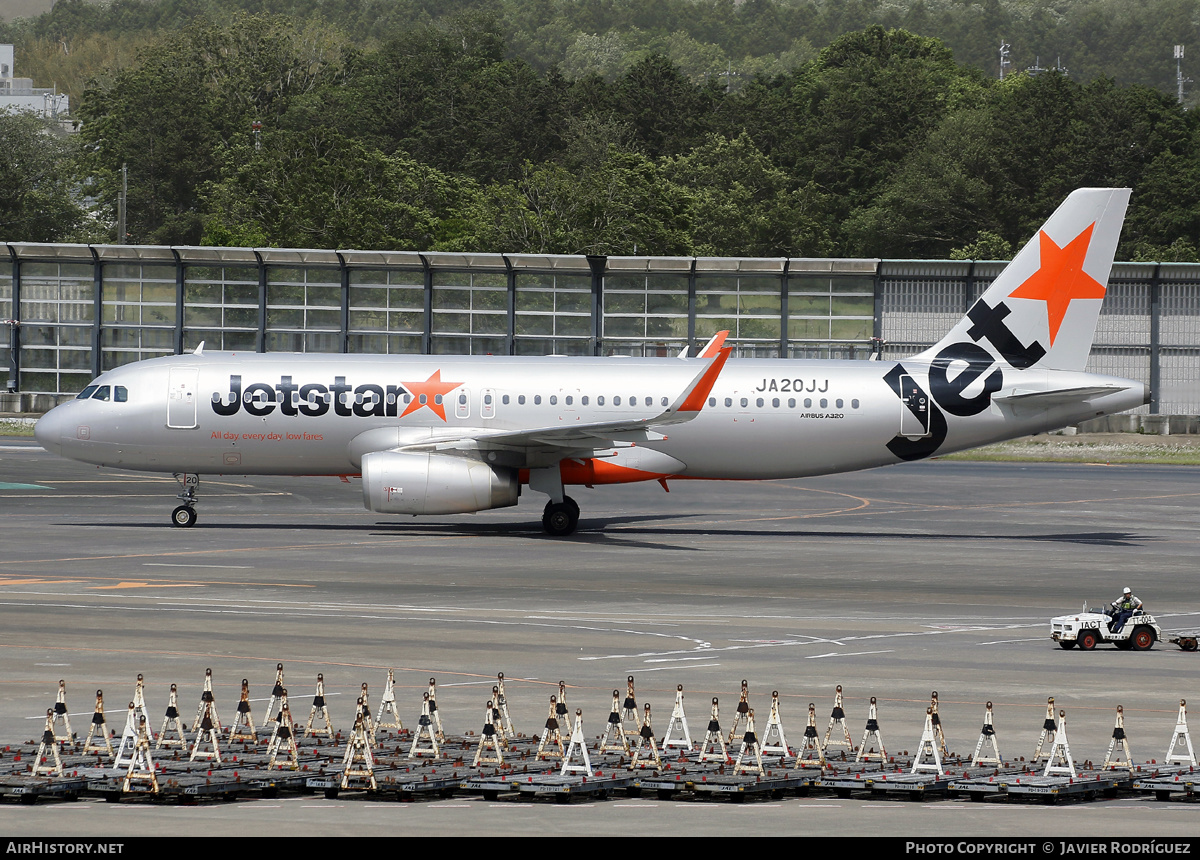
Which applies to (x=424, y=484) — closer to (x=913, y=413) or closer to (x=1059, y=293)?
(x=913, y=413)

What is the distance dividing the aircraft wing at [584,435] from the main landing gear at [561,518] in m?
1.46

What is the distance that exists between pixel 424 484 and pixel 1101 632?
70.4 feet

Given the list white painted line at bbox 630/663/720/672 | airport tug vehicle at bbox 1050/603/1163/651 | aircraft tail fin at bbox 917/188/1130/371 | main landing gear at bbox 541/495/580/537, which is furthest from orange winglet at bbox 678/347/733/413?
white painted line at bbox 630/663/720/672

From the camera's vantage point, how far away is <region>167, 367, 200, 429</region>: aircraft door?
47.7m

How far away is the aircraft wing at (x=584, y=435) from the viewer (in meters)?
44.7

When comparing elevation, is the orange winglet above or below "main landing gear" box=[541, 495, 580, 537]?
above

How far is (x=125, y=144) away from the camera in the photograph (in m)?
192

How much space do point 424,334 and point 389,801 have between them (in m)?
71.5

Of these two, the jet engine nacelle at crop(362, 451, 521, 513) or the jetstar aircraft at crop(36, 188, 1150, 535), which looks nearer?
the jet engine nacelle at crop(362, 451, 521, 513)

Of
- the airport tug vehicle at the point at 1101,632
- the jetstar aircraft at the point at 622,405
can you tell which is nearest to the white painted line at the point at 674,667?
the airport tug vehicle at the point at 1101,632

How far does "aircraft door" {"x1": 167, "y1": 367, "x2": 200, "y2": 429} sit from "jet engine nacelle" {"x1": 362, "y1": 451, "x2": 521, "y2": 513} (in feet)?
19.5

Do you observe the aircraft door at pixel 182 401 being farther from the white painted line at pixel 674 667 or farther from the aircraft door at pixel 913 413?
the white painted line at pixel 674 667

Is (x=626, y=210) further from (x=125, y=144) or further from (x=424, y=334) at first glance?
(x=125, y=144)

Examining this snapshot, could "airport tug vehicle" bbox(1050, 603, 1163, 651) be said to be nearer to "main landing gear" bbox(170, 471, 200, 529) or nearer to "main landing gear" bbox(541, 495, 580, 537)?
"main landing gear" bbox(541, 495, 580, 537)
